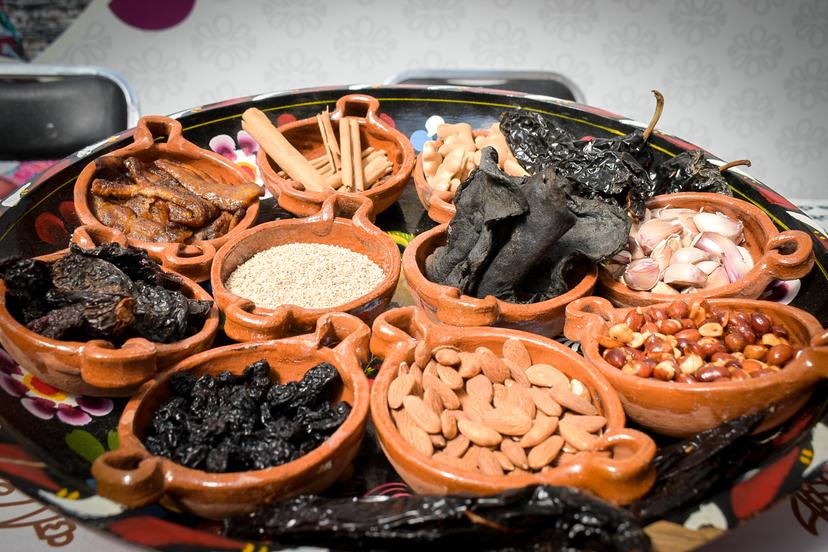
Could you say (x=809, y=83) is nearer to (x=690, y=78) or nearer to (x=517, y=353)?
(x=690, y=78)

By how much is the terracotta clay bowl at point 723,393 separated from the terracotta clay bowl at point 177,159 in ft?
4.17

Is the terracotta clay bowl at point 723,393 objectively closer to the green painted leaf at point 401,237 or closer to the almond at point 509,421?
the almond at point 509,421

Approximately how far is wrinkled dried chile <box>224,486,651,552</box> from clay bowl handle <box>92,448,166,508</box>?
256 mm

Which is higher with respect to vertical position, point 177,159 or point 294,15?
point 294,15

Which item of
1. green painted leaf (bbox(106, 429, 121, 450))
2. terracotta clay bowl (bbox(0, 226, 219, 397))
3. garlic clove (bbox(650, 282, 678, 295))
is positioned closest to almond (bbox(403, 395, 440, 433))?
terracotta clay bowl (bbox(0, 226, 219, 397))

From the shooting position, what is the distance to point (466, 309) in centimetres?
187

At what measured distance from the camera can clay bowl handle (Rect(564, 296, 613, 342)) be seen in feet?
6.07

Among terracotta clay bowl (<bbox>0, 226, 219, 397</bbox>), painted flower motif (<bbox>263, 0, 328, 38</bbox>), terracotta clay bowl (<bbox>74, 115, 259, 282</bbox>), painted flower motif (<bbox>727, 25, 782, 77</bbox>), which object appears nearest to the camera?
terracotta clay bowl (<bbox>0, 226, 219, 397</bbox>)

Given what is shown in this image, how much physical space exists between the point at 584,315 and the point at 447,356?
1.44ft

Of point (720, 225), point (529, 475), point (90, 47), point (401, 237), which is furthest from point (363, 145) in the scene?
point (90, 47)

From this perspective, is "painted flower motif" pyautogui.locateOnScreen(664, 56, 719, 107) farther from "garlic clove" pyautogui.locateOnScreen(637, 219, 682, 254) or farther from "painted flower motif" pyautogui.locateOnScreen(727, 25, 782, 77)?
"garlic clove" pyautogui.locateOnScreen(637, 219, 682, 254)

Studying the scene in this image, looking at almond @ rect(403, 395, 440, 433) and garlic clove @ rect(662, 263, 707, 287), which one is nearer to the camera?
almond @ rect(403, 395, 440, 433)

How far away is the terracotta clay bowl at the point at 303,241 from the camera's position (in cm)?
185

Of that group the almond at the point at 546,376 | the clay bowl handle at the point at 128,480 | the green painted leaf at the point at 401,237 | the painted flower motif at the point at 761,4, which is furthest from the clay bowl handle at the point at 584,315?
the painted flower motif at the point at 761,4
